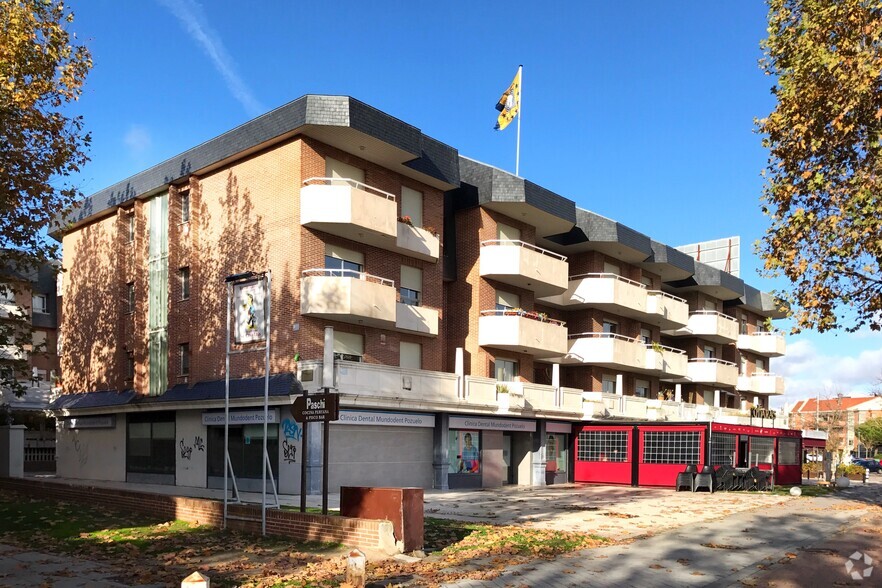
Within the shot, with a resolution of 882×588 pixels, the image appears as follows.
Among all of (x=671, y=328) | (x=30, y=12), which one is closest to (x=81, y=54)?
(x=30, y=12)

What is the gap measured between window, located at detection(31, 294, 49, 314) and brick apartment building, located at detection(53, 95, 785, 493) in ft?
38.2

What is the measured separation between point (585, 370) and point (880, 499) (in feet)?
48.6

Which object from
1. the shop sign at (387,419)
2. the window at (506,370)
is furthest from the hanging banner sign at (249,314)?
the window at (506,370)

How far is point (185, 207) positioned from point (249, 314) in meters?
11.0

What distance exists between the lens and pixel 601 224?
1469 inches

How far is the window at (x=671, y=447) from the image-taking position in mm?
32281

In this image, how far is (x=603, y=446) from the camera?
1396 inches

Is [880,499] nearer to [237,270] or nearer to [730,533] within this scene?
[730,533]

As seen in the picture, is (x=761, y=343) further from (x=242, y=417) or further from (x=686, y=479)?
(x=242, y=417)

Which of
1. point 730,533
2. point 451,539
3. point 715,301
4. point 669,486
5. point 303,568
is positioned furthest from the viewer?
point 715,301

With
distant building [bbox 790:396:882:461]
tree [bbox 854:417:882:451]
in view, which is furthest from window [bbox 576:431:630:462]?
tree [bbox 854:417:882:451]

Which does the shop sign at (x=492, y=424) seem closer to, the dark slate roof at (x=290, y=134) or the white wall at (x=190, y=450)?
the white wall at (x=190, y=450)

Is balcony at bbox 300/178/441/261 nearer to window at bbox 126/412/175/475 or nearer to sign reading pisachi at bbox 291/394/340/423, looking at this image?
window at bbox 126/412/175/475

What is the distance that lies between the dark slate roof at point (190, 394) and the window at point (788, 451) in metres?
25.4
